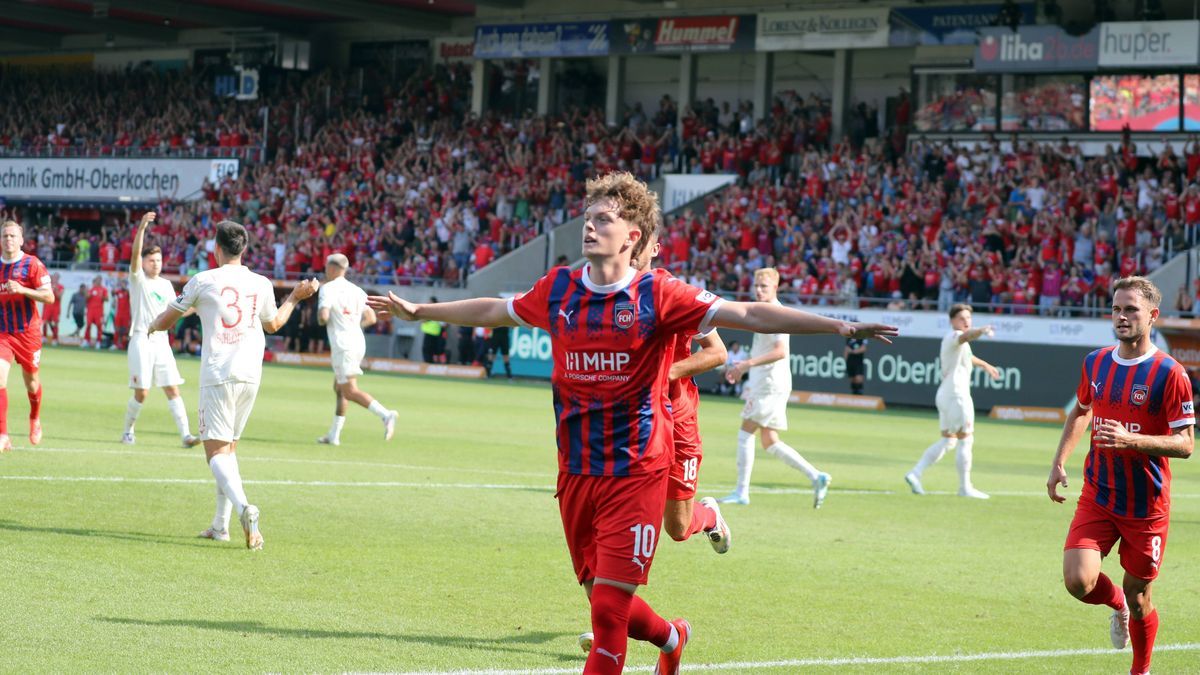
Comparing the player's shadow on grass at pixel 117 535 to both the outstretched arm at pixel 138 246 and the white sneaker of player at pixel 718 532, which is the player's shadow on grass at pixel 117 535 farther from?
the white sneaker of player at pixel 718 532

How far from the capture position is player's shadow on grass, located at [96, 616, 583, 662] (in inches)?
297

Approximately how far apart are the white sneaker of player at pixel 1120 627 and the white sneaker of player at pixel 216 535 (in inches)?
230

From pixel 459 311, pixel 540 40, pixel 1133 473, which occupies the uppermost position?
pixel 540 40

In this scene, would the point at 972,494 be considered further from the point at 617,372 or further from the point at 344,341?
the point at 617,372

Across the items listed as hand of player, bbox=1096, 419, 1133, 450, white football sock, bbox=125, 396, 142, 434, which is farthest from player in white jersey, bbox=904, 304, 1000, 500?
hand of player, bbox=1096, 419, 1133, 450

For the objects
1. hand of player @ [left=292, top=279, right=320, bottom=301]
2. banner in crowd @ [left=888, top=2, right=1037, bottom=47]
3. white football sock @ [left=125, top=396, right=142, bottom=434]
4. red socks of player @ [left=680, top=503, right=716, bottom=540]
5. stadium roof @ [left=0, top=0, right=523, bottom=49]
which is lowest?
white football sock @ [left=125, top=396, right=142, bottom=434]

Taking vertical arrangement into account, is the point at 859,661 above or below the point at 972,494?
above

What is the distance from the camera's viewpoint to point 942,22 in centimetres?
4006

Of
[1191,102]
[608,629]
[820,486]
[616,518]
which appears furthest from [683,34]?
[608,629]

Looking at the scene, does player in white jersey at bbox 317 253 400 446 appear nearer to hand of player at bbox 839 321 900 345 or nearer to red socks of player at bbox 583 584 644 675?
red socks of player at bbox 583 584 644 675

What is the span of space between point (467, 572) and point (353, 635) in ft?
7.00

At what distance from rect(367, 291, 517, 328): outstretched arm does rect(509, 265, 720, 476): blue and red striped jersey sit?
0.30 meters

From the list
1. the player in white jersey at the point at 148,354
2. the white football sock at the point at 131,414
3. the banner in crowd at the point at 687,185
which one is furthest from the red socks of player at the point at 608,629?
the banner in crowd at the point at 687,185

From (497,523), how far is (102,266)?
38.9 m
